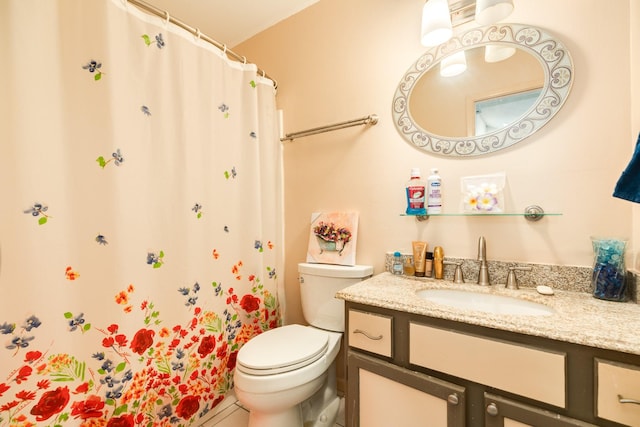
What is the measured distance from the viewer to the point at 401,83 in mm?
1335

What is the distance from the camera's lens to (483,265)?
1113 mm

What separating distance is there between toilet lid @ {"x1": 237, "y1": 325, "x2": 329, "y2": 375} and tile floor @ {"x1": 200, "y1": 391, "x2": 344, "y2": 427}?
1.62 ft

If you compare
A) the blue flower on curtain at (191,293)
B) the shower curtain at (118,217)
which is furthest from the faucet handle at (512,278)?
the blue flower on curtain at (191,293)

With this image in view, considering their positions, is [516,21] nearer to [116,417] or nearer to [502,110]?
[502,110]

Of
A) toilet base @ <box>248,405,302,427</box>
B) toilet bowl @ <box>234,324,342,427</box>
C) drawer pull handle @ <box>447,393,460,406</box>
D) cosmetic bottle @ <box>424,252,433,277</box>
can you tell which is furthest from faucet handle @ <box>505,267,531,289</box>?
toilet base @ <box>248,405,302,427</box>

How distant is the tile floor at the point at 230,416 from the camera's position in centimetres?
137

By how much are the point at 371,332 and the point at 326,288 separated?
51 centimetres

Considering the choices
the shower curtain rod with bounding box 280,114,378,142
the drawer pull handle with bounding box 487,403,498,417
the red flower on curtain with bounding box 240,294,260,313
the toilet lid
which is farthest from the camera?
the red flower on curtain with bounding box 240,294,260,313

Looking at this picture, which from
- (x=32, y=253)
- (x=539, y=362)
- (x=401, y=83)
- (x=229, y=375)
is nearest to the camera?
(x=539, y=362)

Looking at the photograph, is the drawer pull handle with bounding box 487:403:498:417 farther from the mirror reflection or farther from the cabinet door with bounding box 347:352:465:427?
the mirror reflection

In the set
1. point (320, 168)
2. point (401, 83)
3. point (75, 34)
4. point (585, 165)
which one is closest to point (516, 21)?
point (401, 83)

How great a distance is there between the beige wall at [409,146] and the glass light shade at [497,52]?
11 centimetres

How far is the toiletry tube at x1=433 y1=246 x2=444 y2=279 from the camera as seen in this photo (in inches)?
47.3

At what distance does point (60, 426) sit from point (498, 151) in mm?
1923
